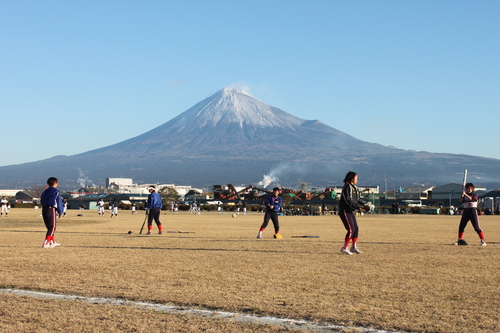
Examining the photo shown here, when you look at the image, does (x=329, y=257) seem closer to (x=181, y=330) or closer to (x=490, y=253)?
(x=490, y=253)

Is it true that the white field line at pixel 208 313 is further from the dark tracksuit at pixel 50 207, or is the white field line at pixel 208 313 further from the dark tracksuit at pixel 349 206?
the dark tracksuit at pixel 349 206

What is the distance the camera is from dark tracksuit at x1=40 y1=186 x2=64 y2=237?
15422 mm

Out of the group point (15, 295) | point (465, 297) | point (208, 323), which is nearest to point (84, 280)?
point (15, 295)

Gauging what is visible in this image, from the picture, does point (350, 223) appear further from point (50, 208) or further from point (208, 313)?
point (208, 313)

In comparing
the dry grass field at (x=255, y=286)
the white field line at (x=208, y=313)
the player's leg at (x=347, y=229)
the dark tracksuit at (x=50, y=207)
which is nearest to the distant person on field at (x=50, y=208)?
the dark tracksuit at (x=50, y=207)

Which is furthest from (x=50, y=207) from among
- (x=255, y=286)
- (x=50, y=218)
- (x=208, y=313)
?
(x=208, y=313)

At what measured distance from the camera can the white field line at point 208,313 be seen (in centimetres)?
634

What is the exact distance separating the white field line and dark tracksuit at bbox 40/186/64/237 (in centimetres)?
707

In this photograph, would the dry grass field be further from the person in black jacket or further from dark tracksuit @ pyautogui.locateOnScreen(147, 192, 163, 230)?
dark tracksuit @ pyautogui.locateOnScreen(147, 192, 163, 230)

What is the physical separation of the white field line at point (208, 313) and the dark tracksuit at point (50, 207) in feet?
23.2

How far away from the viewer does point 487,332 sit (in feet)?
20.1

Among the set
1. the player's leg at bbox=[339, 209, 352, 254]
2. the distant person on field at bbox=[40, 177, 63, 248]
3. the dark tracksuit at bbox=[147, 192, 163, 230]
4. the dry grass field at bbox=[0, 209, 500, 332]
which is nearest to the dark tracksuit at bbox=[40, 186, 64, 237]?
the distant person on field at bbox=[40, 177, 63, 248]

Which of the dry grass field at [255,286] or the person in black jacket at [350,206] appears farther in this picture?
the person in black jacket at [350,206]

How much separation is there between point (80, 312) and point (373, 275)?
5095mm
